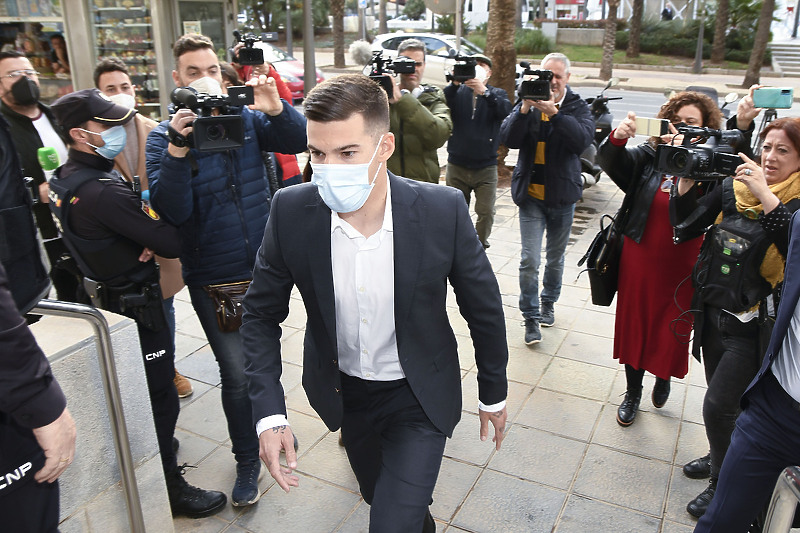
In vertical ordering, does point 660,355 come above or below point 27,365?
below

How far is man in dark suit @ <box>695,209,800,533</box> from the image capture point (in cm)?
251

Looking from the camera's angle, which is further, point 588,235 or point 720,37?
point 720,37

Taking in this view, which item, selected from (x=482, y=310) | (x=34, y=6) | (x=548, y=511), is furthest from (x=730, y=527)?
(x=34, y=6)

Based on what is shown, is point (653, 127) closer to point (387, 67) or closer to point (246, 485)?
point (387, 67)

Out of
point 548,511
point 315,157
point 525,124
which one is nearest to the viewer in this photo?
point 315,157

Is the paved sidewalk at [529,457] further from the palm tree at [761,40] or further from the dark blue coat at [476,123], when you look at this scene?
the palm tree at [761,40]

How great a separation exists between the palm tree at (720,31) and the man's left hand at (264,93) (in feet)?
90.9

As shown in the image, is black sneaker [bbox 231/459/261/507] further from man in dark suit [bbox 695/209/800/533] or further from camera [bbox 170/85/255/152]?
man in dark suit [bbox 695/209/800/533]

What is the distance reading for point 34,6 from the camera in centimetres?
877

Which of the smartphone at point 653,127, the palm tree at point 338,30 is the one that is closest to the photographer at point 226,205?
Result: the smartphone at point 653,127

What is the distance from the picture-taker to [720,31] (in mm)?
27172

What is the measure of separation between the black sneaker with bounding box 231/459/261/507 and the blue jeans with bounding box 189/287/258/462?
0.04 metres

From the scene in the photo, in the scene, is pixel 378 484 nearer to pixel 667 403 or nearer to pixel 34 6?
pixel 667 403

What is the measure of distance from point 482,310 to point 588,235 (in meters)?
5.89
